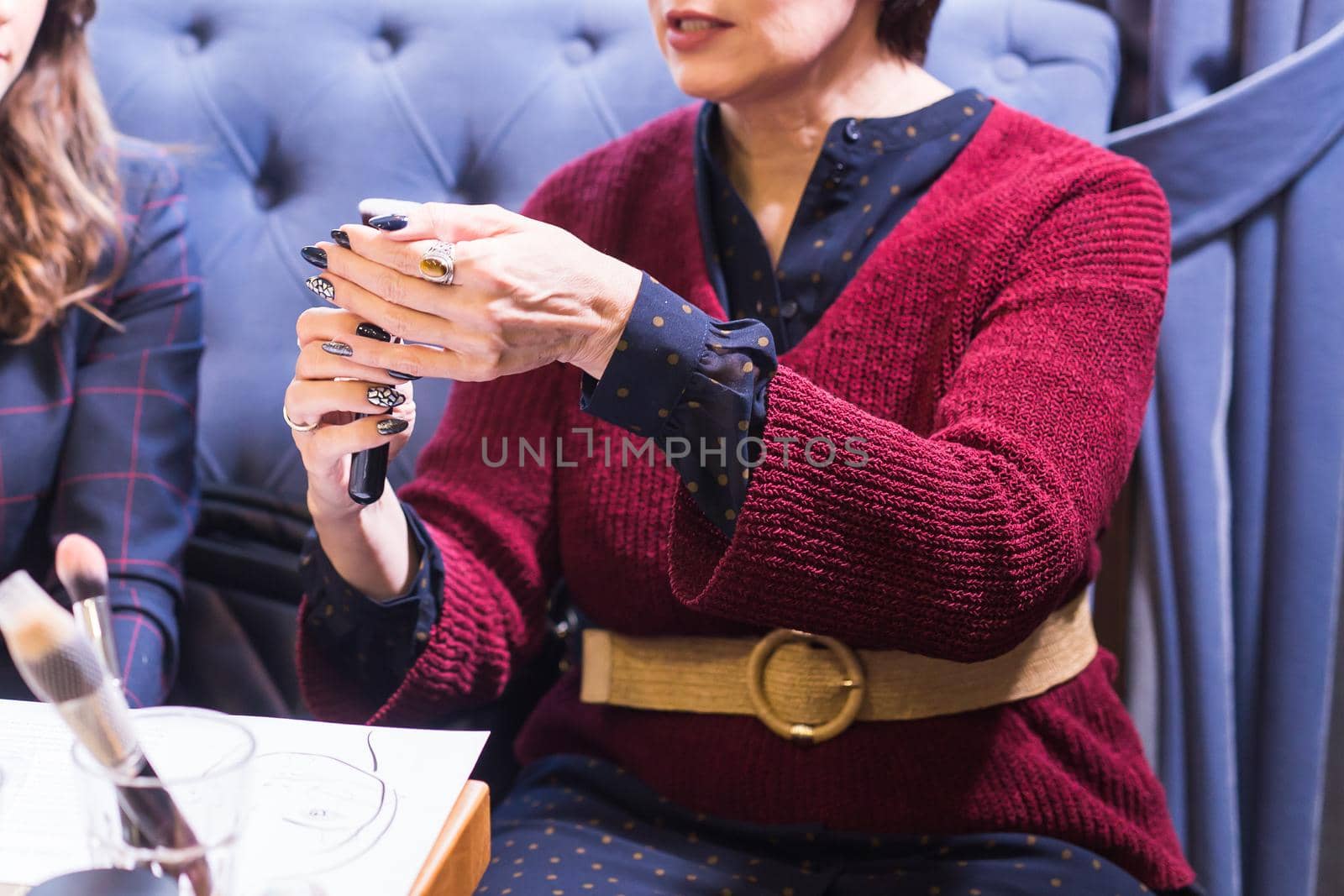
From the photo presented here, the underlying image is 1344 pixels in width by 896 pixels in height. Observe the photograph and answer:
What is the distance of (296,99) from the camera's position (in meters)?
1.32

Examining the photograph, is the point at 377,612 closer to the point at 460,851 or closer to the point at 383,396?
the point at 383,396

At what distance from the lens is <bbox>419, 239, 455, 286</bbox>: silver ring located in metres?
0.61

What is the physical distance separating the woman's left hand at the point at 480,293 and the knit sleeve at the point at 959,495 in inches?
4.9

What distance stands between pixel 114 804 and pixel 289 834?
0.13 meters

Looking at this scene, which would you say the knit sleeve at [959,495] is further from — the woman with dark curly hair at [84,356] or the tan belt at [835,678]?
the woman with dark curly hair at [84,356]

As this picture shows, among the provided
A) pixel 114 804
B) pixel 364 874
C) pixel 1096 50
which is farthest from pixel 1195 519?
pixel 114 804

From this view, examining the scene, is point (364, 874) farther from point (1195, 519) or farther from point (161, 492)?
point (1195, 519)

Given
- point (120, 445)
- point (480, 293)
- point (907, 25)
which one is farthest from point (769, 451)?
point (120, 445)

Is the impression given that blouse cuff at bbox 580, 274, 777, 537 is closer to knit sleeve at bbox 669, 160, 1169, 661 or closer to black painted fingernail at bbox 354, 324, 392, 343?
knit sleeve at bbox 669, 160, 1169, 661

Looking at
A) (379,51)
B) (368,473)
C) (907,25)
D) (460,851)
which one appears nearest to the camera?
(460,851)

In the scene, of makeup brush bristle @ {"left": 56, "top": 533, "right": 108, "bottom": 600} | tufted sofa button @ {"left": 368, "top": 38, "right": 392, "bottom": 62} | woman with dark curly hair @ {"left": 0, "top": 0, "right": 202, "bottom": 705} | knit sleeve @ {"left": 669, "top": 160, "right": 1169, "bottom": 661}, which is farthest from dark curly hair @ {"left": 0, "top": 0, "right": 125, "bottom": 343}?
knit sleeve @ {"left": 669, "top": 160, "right": 1169, "bottom": 661}

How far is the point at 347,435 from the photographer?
0.75 meters

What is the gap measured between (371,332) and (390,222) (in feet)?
0.25

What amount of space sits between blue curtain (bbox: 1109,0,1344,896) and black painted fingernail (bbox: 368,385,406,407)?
83 cm
